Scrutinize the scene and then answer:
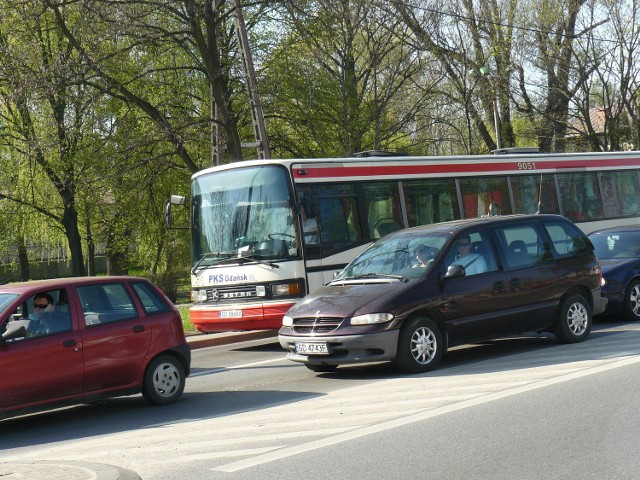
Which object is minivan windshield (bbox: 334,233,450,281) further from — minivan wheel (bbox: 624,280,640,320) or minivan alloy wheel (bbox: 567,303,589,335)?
minivan wheel (bbox: 624,280,640,320)

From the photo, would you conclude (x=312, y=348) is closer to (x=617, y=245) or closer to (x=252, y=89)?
(x=617, y=245)

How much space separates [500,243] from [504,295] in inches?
28.9

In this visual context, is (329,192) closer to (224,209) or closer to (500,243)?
(224,209)

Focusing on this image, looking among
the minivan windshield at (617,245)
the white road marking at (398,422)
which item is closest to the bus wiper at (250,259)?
the minivan windshield at (617,245)

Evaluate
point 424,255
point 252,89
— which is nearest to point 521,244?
point 424,255

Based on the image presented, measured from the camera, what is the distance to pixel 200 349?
17500 millimetres

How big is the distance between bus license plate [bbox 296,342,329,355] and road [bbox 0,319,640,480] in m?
0.37

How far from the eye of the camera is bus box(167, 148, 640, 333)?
15711 millimetres

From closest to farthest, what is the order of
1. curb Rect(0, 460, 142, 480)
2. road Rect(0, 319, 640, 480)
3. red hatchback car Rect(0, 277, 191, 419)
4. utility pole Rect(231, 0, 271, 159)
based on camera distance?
curb Rect(0, 460, 142, 480) < road Rect(0, 319, 640, 480) < red hatchback car Rect(0, 277, 191, 419) < utility pole Rect(231, 0, 271, 159)

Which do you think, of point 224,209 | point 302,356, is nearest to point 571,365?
point 302,356

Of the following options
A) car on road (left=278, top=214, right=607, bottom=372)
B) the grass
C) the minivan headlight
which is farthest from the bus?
the minivan headlight

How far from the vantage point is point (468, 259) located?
12125 millimetres

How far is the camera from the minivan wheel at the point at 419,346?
435 inches

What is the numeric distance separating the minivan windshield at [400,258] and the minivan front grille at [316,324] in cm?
98
